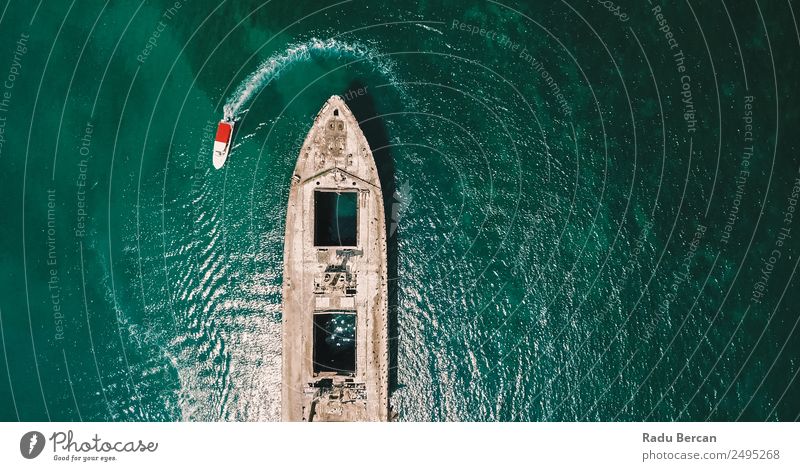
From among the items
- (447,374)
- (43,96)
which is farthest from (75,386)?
(447,374)

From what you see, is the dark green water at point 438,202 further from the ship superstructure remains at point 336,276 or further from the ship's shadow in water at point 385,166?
the ship superstructure remains at point 336,276

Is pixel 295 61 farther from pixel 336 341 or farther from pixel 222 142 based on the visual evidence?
pixel 336 341

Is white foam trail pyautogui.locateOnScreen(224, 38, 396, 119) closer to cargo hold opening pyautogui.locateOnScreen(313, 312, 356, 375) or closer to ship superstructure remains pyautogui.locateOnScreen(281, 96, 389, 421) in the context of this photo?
ship superstructure remains pyautogui.locateOnScreen(281, 96, 389, 421)

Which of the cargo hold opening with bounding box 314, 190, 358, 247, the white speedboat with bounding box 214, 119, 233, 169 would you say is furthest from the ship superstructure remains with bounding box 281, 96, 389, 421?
the white speedboat with bounding box 214, 119, 233, 169

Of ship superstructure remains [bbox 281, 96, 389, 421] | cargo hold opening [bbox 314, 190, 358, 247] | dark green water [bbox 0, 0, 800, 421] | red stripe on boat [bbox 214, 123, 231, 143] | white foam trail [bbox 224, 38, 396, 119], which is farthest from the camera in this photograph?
white foam trail [bbox 224, 38, 396, 119]

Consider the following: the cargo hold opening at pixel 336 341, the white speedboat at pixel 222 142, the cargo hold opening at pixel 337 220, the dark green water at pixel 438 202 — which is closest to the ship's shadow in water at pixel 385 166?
the dark green water at pixel 438 202

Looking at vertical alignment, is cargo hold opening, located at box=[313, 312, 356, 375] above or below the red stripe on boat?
below
